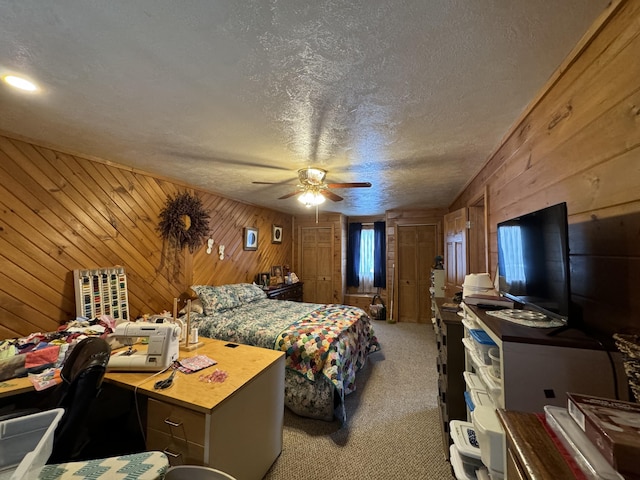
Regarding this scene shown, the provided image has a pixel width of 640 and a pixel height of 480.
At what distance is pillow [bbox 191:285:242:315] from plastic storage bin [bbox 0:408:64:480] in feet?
7.17

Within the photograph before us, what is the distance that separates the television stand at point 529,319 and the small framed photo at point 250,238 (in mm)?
3952

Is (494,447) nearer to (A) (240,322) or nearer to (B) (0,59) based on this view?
(A) (240,322)

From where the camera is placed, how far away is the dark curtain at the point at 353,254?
6137 mm

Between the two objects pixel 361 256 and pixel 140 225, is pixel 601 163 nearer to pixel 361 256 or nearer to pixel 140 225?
pixel 140 225

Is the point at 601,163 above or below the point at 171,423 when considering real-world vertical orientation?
above

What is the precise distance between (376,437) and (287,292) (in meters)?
3.26

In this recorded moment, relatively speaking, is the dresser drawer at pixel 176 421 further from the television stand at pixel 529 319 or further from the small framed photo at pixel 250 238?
the small framed photo at pixel 250 238

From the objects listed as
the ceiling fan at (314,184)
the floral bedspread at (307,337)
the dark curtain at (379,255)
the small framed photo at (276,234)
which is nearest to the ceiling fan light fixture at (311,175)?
the ceiling fan at (314,184)

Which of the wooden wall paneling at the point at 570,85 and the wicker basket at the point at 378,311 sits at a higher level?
the wooden wall paneling at the point at 570,85

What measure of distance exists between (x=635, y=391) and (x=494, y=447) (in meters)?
0.51

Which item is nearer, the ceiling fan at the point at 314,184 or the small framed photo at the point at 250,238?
the ceiling fan at the point at 314,184

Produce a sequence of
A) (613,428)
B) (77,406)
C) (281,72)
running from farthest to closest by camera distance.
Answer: (281,72), (77,406), (613,428)

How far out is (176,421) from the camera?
131 cm

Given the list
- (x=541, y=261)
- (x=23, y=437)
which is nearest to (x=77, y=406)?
(x=23, y=437)
